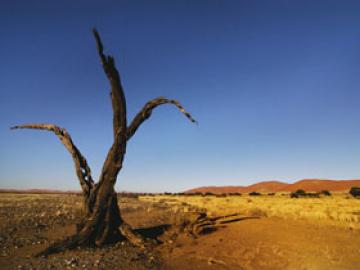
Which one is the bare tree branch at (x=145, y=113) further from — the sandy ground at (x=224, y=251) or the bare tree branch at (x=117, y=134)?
the sandy ground at (x=224, y=251)

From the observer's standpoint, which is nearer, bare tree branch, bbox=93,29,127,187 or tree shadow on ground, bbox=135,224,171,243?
bare tree branch, bbox=93,29,127,187

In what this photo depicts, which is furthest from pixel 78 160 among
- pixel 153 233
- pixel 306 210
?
pixel 306 210

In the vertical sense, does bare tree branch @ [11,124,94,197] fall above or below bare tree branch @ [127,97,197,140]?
below

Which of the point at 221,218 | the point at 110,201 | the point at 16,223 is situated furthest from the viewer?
the point at 16,223

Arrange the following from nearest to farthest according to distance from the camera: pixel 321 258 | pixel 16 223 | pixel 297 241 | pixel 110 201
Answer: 1. pixel 321 258
2. pixel 297 241
3. pixel 110 201
4. pixel 16 223

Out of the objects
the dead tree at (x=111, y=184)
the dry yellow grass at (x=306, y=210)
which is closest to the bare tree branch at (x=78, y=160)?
the dead tree at (x=111, y=184)

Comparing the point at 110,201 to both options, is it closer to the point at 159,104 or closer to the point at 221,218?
the point at 159,104

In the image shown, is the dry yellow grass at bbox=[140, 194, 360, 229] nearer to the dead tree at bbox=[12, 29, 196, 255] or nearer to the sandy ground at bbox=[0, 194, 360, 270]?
the sandy ground at bbox=[0, 194, 360, 270]

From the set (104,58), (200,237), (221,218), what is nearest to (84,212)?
(200,237)

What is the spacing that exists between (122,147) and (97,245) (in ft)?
11.8

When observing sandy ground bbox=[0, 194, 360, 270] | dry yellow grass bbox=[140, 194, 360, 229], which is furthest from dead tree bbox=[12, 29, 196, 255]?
dry yellow grass bbox=[140, 194, 360, 229]

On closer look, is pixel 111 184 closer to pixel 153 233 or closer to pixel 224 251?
pixel 153 233

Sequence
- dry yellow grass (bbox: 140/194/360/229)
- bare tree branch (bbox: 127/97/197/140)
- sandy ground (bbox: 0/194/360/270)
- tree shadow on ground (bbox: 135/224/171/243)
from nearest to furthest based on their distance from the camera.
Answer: sandy ground (bbox: 0/194/360/270) < bare tree branch (bbox: 127/97/197/140) < tree shadow on ground (bbox: 135/224/171/243) < dry yellow grass (bbox: 140/194/360/229)

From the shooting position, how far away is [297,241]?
9.98 metres
